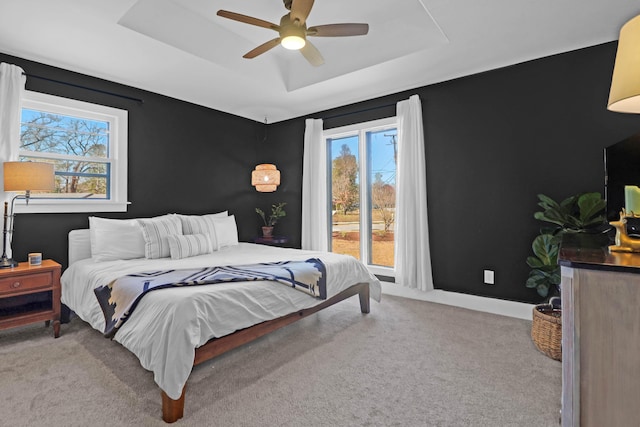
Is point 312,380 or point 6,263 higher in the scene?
point 6,263

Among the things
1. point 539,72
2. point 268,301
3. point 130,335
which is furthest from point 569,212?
point 130,335

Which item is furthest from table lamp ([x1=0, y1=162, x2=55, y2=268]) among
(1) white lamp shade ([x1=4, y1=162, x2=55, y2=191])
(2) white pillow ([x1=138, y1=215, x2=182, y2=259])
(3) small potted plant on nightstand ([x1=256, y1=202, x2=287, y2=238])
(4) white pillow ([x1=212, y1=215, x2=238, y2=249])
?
(3) small potted plant on nightstand ([x1=256, y1=202, x2=287, y2=238])

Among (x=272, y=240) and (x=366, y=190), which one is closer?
(x=366, y=190)

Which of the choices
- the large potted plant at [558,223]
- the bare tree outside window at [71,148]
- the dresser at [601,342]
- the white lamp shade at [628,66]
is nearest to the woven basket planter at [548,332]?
the large potted plant at [558,223]

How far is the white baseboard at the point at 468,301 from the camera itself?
3236 millimetres

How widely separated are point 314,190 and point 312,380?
2.95 metres

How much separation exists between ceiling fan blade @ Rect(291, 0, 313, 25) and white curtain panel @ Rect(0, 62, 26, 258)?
2.65 meters

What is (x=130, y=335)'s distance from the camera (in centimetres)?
190

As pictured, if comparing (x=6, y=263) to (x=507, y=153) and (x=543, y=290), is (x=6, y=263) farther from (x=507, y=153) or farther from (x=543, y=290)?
(x=507, y=153)

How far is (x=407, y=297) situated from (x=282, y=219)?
2294 mm

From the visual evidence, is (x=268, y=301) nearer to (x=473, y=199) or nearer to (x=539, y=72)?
(x=473, y=199)

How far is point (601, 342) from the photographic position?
1.11 meters

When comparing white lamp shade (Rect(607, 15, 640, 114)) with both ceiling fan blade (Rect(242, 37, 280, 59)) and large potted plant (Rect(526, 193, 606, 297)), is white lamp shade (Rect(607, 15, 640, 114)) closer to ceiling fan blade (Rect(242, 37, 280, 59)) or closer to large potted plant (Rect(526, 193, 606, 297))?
large potted plant (Rect(526, 193, 606, 297))

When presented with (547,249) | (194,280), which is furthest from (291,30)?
(547,249)
